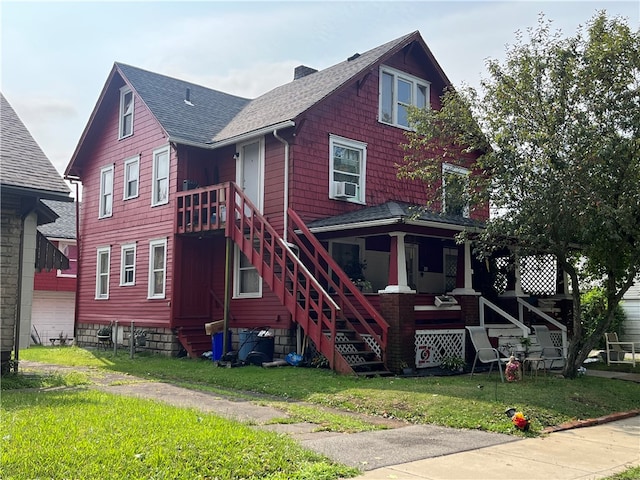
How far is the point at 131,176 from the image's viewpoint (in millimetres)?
21922

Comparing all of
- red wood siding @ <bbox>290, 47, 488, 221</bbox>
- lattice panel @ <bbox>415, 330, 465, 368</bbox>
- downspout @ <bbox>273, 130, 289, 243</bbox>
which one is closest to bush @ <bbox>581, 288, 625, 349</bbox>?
red wood siding @ <bbox>290, 47, 488, 221</bbox>

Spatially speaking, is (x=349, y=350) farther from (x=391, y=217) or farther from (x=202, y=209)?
(x=202, y=209)

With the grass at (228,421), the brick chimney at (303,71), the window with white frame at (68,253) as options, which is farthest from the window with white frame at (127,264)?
the window with white frame at (68,253)

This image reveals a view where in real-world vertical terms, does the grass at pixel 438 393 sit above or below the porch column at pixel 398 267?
below

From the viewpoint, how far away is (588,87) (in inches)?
472

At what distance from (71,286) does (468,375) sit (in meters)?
22.8

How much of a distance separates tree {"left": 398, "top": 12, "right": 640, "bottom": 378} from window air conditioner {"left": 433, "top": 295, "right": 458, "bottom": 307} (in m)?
2.29

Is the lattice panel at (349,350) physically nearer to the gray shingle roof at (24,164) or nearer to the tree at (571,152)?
the tree at (571,152)

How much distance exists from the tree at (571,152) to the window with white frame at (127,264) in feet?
41.1

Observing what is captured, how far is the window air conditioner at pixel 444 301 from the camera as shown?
15.2 metres

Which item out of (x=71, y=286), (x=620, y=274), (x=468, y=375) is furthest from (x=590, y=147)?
(x=71, y=286)

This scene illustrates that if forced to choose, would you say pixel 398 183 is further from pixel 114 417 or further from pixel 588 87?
pixel 114 417

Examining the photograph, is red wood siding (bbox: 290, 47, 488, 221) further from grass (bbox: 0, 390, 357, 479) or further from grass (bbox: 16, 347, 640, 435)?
grass (bbox: 0, 390, 357, 479)

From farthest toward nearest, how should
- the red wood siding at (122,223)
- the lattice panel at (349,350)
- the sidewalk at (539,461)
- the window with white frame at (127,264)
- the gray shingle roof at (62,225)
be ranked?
1. the gray shingle roof at (62,225)
2. the window with white frame at (127,264)
3. the red wood siding at (122,223)
4. the lattice panel at (349,350)
5. the sidewalk at (539,461)
